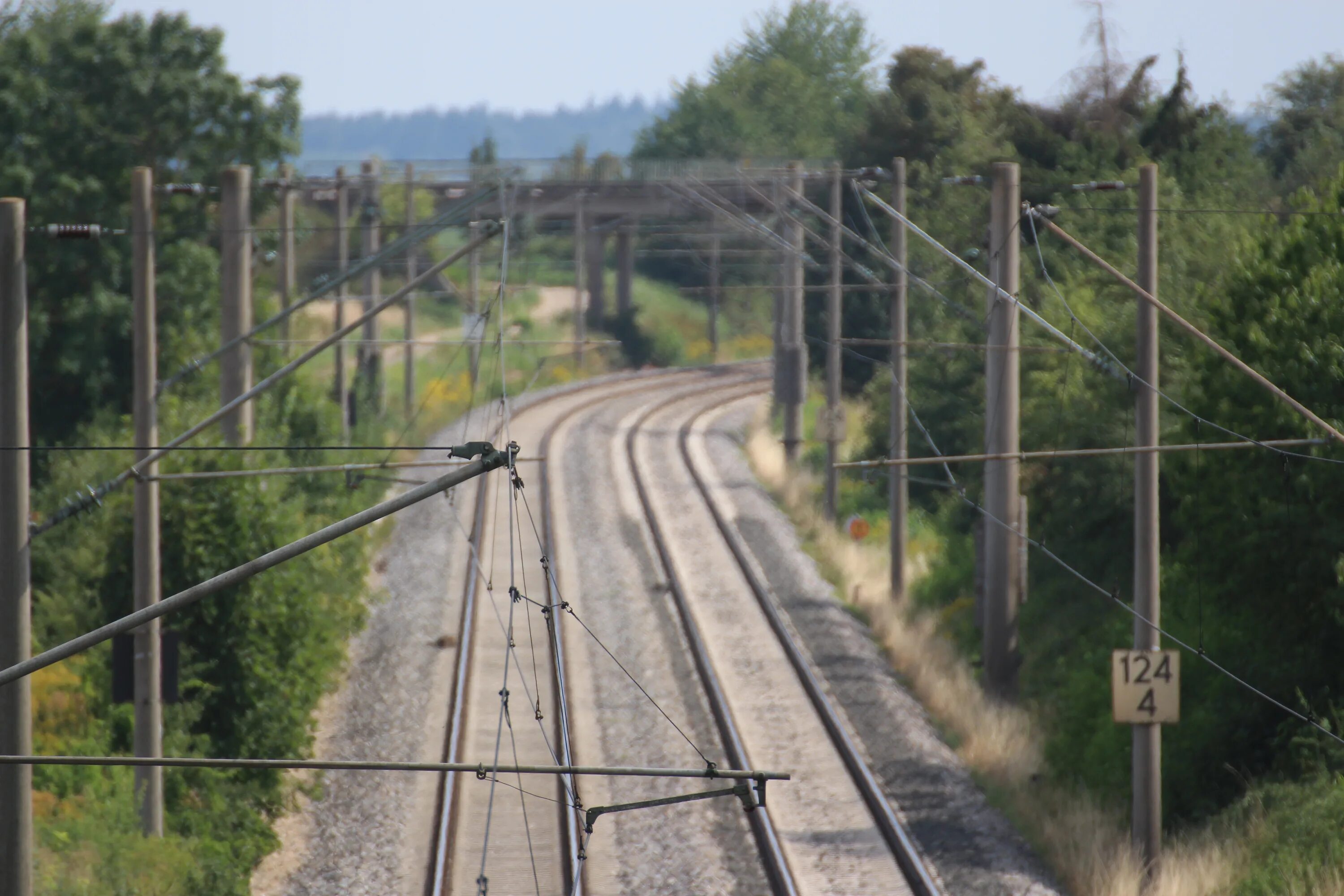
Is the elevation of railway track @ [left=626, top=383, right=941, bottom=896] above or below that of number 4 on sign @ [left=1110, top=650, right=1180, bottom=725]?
below

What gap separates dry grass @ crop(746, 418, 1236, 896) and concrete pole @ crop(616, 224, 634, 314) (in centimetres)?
2988

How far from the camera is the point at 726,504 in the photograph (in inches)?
1242

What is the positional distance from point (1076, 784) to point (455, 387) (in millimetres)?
33195

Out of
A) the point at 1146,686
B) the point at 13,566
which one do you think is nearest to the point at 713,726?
the point at 1146,686

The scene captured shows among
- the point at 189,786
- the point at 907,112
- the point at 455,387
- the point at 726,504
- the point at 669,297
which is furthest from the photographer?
the point at 669,297

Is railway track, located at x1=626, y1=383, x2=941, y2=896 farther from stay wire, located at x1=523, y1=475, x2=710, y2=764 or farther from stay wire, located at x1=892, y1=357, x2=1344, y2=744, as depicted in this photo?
stay wire, located at x1=892, y1=357, x2=1344, y2=744

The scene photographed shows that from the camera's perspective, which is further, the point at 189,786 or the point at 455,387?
the point at 455,387

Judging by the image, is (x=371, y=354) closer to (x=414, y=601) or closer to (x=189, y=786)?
(x=414, y=601)

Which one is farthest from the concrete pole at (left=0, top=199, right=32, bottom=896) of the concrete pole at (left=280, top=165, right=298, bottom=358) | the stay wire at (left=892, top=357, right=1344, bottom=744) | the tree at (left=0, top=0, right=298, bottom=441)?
the tree at (left=0, top=0, right=298, bottom=441)

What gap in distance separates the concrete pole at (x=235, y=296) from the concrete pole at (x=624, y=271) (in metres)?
40.5

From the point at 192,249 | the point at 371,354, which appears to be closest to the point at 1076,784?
the point at 192,249

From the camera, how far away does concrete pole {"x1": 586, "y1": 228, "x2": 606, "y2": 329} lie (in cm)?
5928

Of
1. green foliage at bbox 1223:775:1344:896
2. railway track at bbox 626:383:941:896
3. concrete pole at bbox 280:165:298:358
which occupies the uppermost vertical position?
concrete pole at bbox 280:165:298:358

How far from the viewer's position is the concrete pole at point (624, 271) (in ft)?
192
